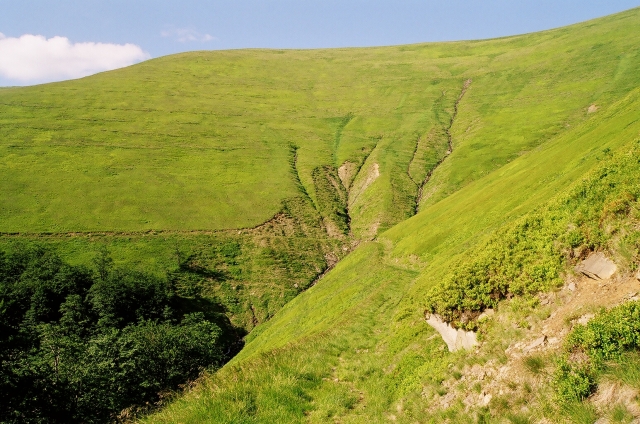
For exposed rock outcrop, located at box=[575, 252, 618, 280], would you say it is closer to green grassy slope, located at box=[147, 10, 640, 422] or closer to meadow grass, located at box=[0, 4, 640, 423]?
green grassy slope, located at box=[147, 10, 640, 422]

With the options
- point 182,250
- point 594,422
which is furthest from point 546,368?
point 182,250

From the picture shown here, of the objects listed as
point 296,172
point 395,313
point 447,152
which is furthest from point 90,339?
point 447,152

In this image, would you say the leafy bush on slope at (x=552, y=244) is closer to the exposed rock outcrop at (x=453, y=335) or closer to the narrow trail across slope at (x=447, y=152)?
the exposed rock outcrop at (x=453, y=335)

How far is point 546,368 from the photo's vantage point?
10125 mm

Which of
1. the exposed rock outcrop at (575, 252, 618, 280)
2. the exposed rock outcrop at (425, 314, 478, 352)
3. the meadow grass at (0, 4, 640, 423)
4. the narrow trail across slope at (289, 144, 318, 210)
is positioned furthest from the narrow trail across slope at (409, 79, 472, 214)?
the exposed rock outcrop at (575, 252, 618, 280)

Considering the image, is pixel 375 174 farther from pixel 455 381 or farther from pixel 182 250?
pixel 455 381

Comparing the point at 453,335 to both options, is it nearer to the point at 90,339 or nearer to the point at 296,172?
the point at 90,339

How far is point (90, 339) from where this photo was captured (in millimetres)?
57688

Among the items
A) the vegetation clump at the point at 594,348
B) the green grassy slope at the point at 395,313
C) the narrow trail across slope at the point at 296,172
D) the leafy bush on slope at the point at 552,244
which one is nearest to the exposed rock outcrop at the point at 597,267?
the leafy bush on slope at the point at 552,244

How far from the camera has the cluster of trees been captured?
1702 inches

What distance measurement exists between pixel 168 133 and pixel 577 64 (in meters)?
188

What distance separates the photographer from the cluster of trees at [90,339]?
142 feet

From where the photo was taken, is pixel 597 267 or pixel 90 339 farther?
pixel 90 339

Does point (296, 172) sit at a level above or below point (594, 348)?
above
